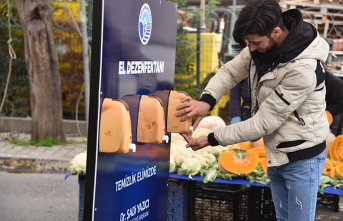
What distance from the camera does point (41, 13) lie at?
7.00m

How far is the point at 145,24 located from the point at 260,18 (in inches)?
26.9

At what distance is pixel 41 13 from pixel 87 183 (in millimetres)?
5591

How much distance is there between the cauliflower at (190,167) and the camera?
3824 mm

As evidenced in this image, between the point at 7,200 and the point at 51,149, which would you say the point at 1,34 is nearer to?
the point at 51,149

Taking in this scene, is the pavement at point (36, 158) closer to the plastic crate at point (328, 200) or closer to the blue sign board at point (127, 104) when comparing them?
the plastic crate at point (328, 200)

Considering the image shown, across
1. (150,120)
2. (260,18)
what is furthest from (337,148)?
(150,120)

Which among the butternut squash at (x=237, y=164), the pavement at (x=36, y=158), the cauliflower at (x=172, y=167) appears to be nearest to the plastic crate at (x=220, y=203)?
the butternut squash at (x=237, y=164)

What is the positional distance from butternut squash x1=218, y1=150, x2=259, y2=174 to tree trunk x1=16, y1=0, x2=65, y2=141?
13.9 feet

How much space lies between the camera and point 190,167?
12.6 ft

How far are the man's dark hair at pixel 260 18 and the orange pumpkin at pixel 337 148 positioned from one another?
2533mm

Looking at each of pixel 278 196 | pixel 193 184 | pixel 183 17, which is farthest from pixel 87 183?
pixel 183 17

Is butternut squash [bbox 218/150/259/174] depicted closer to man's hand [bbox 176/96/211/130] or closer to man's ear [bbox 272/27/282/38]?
man's hand [bbox 176/96/211/130]

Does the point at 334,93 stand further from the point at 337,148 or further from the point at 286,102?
the point at 286,102

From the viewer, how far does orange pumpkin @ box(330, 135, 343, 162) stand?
175 inches
